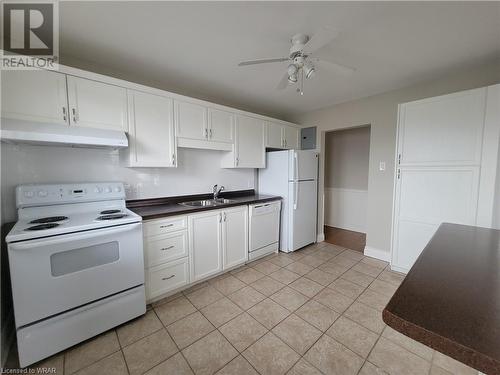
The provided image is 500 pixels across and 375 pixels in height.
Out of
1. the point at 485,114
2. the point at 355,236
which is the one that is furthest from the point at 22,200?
the point at 355,236

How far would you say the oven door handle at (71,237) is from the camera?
4.42ft

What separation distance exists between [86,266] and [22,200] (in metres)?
0.79

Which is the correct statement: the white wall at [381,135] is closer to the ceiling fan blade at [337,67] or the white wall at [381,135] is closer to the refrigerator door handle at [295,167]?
the refrigerator door handle at [295,167]

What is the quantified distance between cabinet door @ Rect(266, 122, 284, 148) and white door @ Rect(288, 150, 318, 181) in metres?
0.44

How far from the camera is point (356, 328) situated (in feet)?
5.82

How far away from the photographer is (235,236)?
2750mm

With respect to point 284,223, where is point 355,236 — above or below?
below

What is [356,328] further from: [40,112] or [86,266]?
[40,112]

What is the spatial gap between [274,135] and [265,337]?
2.79 metres

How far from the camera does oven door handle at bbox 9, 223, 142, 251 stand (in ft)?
4.42

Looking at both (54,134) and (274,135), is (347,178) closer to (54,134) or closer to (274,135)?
(274,135)

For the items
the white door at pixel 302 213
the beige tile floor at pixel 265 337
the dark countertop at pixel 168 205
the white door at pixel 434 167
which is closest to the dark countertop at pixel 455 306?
the beige tile floor at pixel 265 337

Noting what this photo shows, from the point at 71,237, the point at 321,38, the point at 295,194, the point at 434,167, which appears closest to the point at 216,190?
the point at 295,194

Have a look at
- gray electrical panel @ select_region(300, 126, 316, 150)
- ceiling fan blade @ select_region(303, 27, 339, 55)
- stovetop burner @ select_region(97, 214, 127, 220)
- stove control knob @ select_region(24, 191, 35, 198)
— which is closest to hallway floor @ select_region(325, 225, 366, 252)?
gray electrical panel @ select_region(300, 126, 316, 150)
